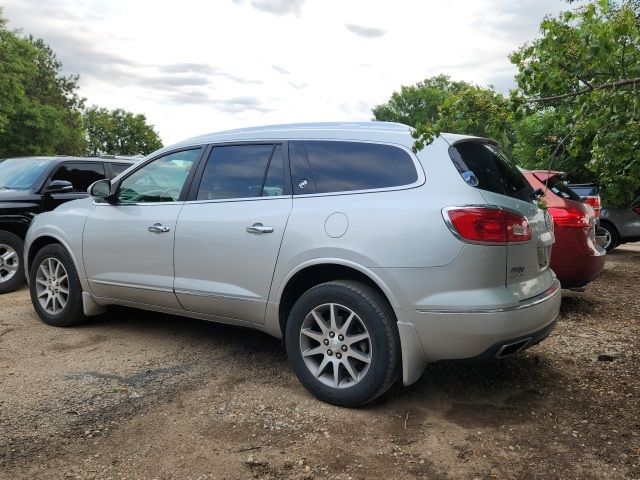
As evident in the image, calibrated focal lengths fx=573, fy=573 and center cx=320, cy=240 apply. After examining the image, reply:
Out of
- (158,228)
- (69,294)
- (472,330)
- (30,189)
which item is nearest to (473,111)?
(472,330)

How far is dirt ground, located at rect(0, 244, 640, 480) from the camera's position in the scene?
9.46 ft

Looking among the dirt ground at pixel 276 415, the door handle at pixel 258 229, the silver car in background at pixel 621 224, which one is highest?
the door handle at pixel 258 229

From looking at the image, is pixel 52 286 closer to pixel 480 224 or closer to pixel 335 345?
pixel 335 345

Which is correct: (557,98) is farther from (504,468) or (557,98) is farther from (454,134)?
(504,468)

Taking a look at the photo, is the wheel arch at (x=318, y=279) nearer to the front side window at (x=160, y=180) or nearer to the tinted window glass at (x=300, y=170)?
the tinted window glass at (x=300, y=170)

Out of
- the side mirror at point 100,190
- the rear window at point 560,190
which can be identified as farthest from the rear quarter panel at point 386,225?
the rear window at point 560,190

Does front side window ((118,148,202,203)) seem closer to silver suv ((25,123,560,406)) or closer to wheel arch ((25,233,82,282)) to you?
silver suv ((25,123,560,406))

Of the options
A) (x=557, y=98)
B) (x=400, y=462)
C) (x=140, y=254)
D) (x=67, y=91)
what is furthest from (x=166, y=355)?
(x=67, y=91)

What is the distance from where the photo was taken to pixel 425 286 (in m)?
3.22

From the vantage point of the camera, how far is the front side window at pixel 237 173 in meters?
4.07

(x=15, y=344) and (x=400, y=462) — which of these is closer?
(x=400, y=462)

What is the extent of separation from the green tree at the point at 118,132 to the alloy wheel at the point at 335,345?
6512cm

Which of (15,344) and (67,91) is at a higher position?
(67,91)

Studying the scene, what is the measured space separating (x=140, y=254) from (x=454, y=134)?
2583mm
